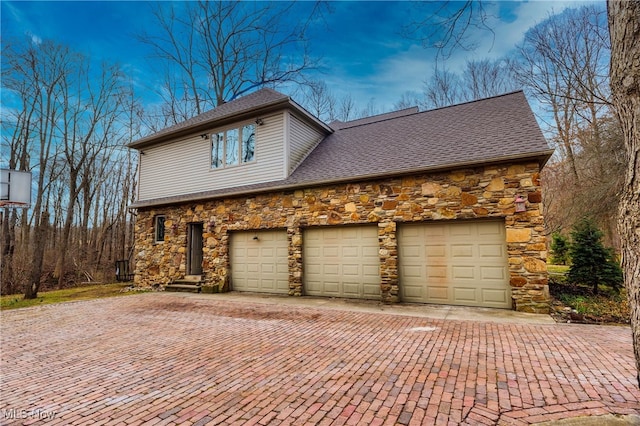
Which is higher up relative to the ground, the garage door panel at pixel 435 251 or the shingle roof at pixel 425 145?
the shingle roof at pixel 425 145

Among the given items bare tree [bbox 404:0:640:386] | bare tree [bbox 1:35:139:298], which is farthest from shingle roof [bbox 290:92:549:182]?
bare tree [bbox 1:35:139:298]

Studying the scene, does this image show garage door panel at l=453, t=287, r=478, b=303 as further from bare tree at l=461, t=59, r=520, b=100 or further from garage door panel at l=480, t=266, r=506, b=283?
bare tree at l=461, t=59, r=520, b=100

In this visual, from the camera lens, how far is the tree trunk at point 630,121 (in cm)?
200

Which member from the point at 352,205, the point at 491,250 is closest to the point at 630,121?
the point at 491,250

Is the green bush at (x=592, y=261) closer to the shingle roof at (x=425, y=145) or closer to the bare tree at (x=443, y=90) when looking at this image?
the shingle roof at (x=425, y=145)

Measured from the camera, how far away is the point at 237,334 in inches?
199

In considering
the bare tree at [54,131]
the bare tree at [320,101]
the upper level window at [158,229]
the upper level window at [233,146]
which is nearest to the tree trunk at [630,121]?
the upper level window at [233,146]

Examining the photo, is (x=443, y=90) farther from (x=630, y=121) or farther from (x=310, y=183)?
(x=630, y=121)

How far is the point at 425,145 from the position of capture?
834 centimetres

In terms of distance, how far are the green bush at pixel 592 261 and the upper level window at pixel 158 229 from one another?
43.9ft

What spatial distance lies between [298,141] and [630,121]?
28.4ft

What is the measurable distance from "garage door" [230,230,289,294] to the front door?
77.3 inches

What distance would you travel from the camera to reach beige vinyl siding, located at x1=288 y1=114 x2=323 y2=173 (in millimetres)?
9664

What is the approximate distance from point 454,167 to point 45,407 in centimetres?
731
